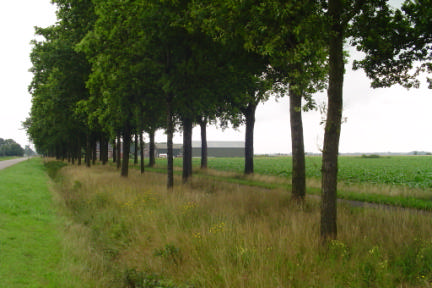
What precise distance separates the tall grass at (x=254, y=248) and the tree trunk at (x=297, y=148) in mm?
702

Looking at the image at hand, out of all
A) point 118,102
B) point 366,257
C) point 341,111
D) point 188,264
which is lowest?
point 188,264

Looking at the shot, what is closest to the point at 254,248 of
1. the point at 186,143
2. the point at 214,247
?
the point at 214,247

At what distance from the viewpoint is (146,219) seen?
28.3 ft

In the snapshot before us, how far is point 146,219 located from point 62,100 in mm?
17186

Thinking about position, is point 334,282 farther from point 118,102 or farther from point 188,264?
point 118,102

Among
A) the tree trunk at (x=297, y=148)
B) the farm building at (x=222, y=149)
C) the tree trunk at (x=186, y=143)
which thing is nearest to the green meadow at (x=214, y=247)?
the tree trunk at (x=297, y=148)

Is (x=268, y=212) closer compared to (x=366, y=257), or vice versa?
(x=366, y=257)

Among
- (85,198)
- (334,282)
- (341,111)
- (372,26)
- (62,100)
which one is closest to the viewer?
(334,282)

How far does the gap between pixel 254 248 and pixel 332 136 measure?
281cm

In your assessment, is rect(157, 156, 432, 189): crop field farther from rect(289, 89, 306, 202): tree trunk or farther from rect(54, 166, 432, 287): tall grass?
rect(54, 166, 432, 287): tall grass

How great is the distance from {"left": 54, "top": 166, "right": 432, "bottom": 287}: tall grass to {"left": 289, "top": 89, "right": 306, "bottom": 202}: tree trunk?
2.30ft

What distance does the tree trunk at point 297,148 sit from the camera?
1022cm

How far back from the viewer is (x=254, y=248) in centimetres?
530

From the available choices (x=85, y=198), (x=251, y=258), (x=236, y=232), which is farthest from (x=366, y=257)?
(x=85, y=198)
